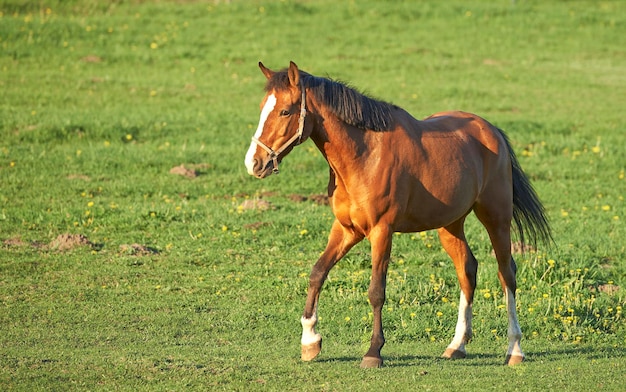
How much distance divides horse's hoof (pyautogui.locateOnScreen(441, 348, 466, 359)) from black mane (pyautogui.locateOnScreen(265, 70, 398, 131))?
1.96 meters

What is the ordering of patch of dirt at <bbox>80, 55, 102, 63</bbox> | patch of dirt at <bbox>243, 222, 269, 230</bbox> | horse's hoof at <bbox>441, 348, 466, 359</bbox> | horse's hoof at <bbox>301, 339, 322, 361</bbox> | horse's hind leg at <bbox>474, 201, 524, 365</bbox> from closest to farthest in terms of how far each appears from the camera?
horse's hoof at <bbox>301, 339, 322, 361</bbox> → horse's hoof at <bbox>441, 348, 466, 359</bbox> → horse's hind leg at <bbox>474, 201, 524, 365</bbox> → patch of dirt at <bbox>243, 222, 269, 230</bbox> → patch of dirt at <bbox>80, 55, 102, 63</bbox>

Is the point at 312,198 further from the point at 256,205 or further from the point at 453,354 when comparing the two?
the point at 453,354

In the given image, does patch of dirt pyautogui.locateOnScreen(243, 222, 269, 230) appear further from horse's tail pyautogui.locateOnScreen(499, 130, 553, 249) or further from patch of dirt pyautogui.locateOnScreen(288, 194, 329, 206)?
horse's tail pyautogui.locateOnScreen(499, 130, 553, 249)

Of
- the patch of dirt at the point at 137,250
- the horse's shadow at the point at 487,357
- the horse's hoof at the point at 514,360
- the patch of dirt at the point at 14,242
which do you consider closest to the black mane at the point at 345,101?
the horse's shadow at the point at 487,357

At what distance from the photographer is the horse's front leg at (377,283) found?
7.39 meters

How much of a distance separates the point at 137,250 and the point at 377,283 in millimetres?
4476

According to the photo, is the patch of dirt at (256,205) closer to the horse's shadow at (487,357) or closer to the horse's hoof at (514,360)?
the horse's shadow at (487,357)

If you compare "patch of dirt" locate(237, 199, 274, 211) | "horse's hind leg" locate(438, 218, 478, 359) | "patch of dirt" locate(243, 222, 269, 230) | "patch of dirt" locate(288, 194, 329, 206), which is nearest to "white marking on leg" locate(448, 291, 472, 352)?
"horse's hind leg" locate(438, 218, 478, 359)

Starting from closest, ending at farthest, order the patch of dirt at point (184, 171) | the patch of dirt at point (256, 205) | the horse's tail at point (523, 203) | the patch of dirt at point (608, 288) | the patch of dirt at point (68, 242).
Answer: the horse's tail at point (523, 203)
the patch of dirt at point (608, 288)
the patch of dirt at point (68, 242)
the patch of dirt at point (256, 205)
the patch of dirt at point (184, 171)

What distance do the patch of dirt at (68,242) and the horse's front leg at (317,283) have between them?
14.5 ft

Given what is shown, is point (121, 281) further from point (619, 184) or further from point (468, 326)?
point (619, 184)

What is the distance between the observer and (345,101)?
24.3 feet

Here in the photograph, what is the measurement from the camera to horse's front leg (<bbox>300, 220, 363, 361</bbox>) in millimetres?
7574

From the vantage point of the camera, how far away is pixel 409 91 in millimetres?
20406
